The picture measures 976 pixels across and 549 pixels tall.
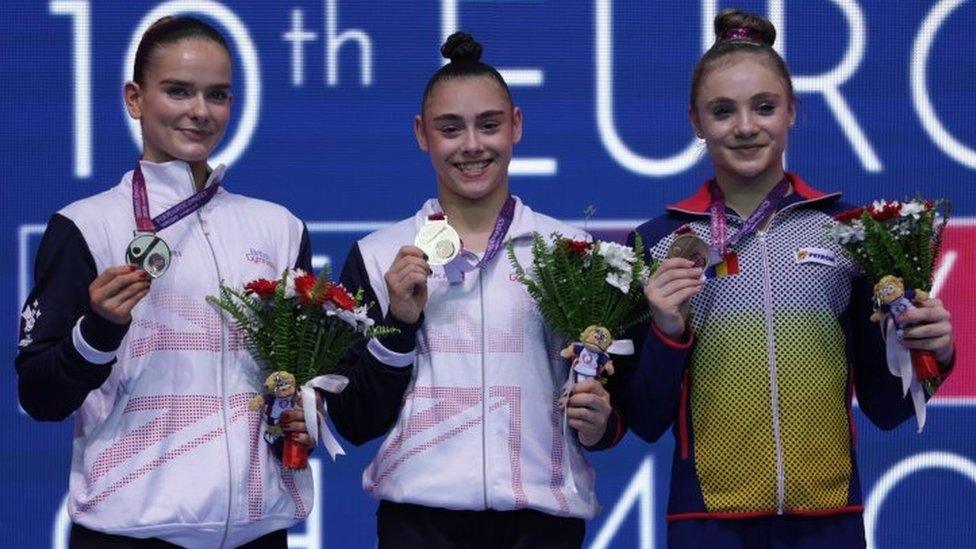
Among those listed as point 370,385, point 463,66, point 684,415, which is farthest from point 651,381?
point 463,66

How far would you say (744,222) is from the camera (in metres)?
3.71

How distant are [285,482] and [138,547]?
A: 1.02ft

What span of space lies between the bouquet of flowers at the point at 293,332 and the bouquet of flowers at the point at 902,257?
3.08 ft

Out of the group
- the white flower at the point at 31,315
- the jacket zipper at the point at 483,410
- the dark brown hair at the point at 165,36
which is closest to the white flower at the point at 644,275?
the jacket zipper at the point at 483,410

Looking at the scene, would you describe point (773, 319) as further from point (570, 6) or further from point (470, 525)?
point (570, 6)

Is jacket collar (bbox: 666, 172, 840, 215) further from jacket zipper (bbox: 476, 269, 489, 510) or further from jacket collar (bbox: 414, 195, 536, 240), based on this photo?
jacket zipper (bbox: 476, 269, 489, 510)

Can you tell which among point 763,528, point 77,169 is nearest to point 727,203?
point 763,528

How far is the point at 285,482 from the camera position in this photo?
11.9 ft

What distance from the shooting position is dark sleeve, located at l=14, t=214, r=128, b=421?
3439 millimetres

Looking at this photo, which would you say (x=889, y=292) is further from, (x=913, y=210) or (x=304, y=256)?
(x=304, y=256)

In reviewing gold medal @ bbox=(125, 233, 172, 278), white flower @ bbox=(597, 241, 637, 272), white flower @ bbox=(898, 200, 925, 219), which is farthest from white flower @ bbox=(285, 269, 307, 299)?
white flower @ bbox=(898, 200, 925, 219)

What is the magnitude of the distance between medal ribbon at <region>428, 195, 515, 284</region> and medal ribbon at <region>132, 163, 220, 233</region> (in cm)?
46

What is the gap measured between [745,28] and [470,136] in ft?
2.11

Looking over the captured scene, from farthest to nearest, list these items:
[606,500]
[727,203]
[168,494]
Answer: [606,500]
[727,203]
[168,494]
